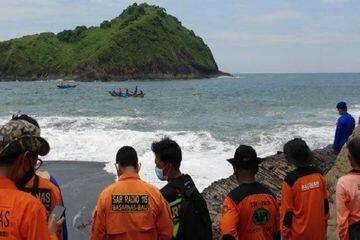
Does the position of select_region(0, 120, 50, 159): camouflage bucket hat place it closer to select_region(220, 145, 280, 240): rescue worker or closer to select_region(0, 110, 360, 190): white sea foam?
select_region(220, 145, 280, 240): rescue worker

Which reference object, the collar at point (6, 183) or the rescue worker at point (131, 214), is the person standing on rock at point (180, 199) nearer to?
the rescue worker at point (131, 214)

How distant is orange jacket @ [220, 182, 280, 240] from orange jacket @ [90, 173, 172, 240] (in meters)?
0.45

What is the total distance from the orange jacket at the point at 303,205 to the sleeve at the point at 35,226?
8.81ft

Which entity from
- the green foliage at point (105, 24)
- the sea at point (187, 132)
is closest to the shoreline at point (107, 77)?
the green foliage at point (105, 24)

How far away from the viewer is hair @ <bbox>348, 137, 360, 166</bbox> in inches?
165

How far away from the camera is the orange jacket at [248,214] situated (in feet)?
13.1

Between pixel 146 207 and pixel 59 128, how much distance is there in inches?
950

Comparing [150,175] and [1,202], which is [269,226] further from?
[150,175]

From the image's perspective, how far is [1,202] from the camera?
8.32 ft

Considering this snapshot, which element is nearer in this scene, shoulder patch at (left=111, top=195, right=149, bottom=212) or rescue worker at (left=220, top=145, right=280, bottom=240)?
shoulder patch at (left=111, top=195, right=149, bottom=212)

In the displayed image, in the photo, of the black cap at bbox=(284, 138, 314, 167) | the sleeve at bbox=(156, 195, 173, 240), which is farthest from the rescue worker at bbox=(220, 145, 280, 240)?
the black cap at bbox=(284, 138, 314, 167)

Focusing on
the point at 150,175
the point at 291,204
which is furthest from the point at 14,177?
the point at 150,175

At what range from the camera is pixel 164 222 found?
12.9ft

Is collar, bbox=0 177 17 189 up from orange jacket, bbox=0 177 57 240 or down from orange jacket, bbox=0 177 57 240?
up
